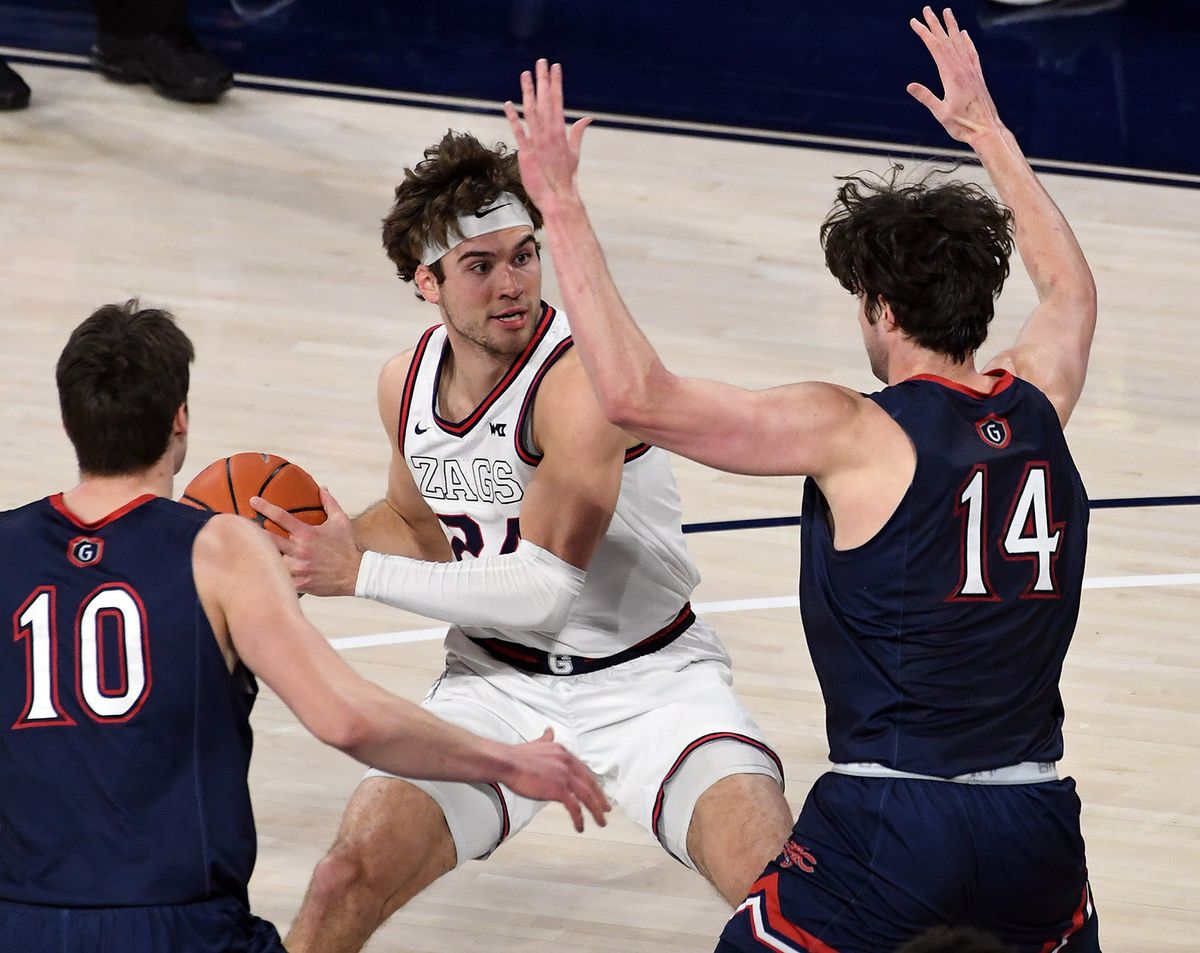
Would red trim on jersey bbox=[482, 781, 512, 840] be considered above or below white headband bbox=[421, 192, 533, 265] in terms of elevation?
below

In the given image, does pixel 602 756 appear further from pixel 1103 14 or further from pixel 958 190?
pixel 1103 14

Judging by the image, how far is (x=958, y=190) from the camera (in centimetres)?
406

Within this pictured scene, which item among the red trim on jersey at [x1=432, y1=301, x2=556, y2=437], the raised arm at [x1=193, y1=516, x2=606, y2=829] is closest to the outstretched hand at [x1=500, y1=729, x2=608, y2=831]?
the raised arm at [x1=193, y1=516, x2=606, y2=829]

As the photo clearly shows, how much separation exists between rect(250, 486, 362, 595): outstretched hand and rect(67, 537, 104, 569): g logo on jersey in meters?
1.10

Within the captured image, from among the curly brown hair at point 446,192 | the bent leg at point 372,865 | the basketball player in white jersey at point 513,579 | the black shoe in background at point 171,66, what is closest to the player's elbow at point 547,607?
the basketball player in white jersey at point 513,579

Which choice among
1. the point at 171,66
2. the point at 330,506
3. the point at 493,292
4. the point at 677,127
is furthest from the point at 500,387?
the point at 171,66

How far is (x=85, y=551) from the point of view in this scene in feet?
11.5

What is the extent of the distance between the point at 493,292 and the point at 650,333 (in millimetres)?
Answer: 4269

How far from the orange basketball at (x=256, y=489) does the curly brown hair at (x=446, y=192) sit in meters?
0.64

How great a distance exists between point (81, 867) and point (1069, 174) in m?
9.30

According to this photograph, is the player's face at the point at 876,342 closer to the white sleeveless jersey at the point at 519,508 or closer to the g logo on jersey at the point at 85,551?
the white sleeveless jersey at the point at 519,508

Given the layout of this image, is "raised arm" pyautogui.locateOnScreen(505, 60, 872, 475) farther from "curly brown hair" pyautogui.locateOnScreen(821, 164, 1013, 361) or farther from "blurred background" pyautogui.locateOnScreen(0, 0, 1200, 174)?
"blurred background" pyautogui.locateOnScreen(0, 0, 1200, 174)

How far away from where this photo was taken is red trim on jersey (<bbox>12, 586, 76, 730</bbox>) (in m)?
3.48

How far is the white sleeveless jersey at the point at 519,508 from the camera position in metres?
5.01
